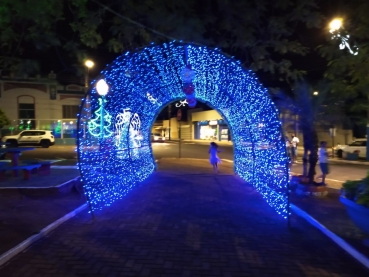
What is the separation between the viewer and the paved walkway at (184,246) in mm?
5125

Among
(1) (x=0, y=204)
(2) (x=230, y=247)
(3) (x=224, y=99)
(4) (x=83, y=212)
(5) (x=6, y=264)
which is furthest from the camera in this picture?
(3) (x=224, y=99)

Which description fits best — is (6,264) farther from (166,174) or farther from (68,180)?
(166,174)

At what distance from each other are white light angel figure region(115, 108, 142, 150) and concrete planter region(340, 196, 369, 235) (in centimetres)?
787

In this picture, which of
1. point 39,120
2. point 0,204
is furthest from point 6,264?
point 39,120

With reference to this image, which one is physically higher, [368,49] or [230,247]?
[368,49]

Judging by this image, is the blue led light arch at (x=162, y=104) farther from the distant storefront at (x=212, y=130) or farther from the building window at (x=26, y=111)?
the distant storefront at (x=212, y=130)

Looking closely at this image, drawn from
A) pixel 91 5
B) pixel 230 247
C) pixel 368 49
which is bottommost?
pixel 230 247

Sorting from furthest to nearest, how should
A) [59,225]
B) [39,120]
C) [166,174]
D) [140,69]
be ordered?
[39,120] < [166,174] < [140,69] < [59,225]

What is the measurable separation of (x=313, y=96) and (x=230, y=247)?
274 inches

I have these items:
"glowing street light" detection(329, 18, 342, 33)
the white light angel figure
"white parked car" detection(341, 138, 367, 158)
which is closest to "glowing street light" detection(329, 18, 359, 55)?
"glowing street light" detection(329, 18, 342, 33)

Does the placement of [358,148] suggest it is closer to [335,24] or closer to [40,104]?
[335,24]

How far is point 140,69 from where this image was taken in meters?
9.90

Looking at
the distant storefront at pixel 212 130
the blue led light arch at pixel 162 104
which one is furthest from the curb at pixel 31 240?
the distant storefront at pixel 212 130

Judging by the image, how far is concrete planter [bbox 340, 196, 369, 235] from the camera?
5.66 meters
